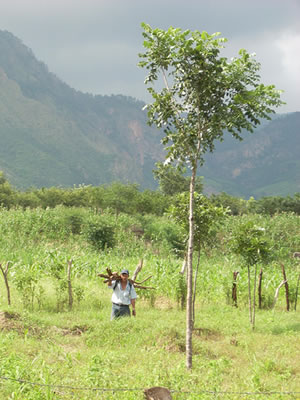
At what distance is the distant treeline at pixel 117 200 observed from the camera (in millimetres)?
41906

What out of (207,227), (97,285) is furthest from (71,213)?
(207,227)

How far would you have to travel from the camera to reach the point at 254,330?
11.0 metres

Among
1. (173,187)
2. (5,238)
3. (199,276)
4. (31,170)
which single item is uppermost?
(31,170)

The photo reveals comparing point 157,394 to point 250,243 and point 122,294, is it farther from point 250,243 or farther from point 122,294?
point 250,243

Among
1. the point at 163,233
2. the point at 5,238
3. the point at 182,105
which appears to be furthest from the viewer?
the point at 163,233

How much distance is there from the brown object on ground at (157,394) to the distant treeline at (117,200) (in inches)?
1178

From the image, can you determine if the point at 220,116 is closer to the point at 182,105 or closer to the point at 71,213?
the point at 182,105

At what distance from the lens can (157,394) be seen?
18.8 ft

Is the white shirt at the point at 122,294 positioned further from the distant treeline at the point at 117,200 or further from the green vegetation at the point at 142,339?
the distant treeline at the point at 117,200

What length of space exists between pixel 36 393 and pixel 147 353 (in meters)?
3.00

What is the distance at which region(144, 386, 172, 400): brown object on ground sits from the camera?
5.70m

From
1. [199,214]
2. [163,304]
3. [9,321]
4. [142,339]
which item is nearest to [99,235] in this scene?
[163,304]

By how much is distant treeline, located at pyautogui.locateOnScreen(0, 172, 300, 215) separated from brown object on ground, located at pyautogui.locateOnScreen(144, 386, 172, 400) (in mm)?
29929

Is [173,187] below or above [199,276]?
above
